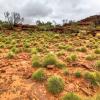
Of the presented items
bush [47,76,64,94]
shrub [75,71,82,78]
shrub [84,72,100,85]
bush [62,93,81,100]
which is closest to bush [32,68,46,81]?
bush [47,76,64,94]

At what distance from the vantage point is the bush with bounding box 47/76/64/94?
28.2 ft

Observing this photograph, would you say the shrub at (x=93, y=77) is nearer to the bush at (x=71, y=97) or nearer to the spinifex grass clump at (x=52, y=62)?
the spinifex grass clump at (x=52, y=62)

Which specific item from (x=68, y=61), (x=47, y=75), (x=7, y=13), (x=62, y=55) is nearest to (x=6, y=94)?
(x=47, y=75)

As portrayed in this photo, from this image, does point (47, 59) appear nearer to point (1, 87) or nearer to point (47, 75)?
point (47, 75)

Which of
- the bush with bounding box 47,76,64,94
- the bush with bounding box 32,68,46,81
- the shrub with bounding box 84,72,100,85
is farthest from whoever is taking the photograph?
the shrub with bounding box 84,72,100,85

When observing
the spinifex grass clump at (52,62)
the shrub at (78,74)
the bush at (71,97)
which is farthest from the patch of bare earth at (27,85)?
the spinifex grass clump at (52,62)

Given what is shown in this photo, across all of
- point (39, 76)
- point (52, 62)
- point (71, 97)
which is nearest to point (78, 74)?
point (39, 76)

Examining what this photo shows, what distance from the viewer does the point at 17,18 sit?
240 ft

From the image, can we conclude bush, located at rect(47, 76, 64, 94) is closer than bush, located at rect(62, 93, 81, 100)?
No

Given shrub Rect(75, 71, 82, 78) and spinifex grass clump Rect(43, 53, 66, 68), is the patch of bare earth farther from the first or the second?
spinifex grass clump Rect(43, 53, 66, 68)

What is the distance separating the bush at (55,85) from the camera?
859 centimetres

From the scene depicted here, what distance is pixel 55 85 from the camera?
28.9 ft

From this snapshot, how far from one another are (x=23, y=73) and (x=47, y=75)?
1.25 meters

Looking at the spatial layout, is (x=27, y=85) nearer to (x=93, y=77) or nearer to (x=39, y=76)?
(x=39, y=76)
